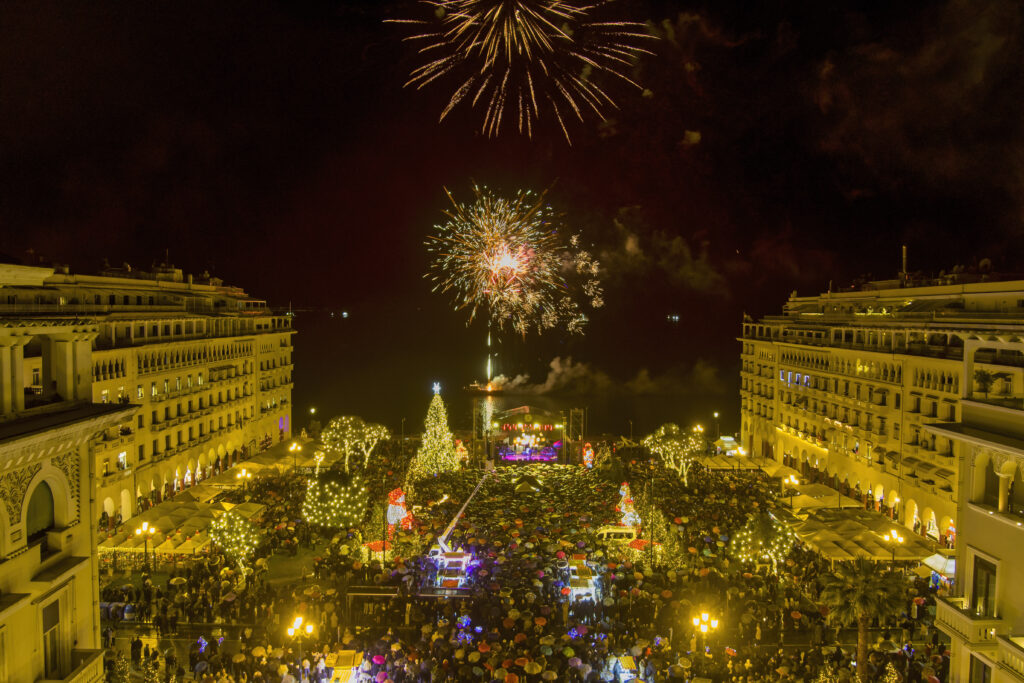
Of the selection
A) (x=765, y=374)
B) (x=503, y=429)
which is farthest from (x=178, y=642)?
(x=765, y=374)

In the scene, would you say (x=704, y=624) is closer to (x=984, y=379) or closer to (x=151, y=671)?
(x=984, y=379)

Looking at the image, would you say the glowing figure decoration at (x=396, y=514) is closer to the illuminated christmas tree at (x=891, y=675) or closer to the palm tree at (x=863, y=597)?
the palm tree at (x=863, y=597)

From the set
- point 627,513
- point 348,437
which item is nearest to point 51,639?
point 627,513

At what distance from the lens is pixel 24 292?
23875mm

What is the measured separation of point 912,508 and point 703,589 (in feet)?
47.5

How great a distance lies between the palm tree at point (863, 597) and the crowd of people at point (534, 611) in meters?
1.51

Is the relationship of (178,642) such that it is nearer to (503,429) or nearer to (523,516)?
(523,516)

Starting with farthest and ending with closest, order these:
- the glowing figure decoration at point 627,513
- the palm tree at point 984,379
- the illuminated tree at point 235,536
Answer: the glowing figure decoration at point 627,513
the illuminated tree at point 235,536
the palm tree at point 984,379

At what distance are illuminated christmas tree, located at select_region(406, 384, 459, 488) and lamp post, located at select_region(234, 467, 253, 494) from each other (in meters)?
8.69

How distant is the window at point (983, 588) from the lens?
1207 cm

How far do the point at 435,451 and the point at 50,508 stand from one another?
27159 millimetres

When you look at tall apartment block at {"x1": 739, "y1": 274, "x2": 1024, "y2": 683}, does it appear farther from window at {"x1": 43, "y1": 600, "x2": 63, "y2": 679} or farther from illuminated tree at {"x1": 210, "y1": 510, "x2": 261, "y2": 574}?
illuminated tree at {"x1": 210, "y1": 510, "x2": 261, "y2": 574}

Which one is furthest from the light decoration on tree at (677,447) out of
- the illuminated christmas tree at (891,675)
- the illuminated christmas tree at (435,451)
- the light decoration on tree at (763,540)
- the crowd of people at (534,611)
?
the illuminated christmas tree at (891,675)

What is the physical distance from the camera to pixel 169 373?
35.2 m
